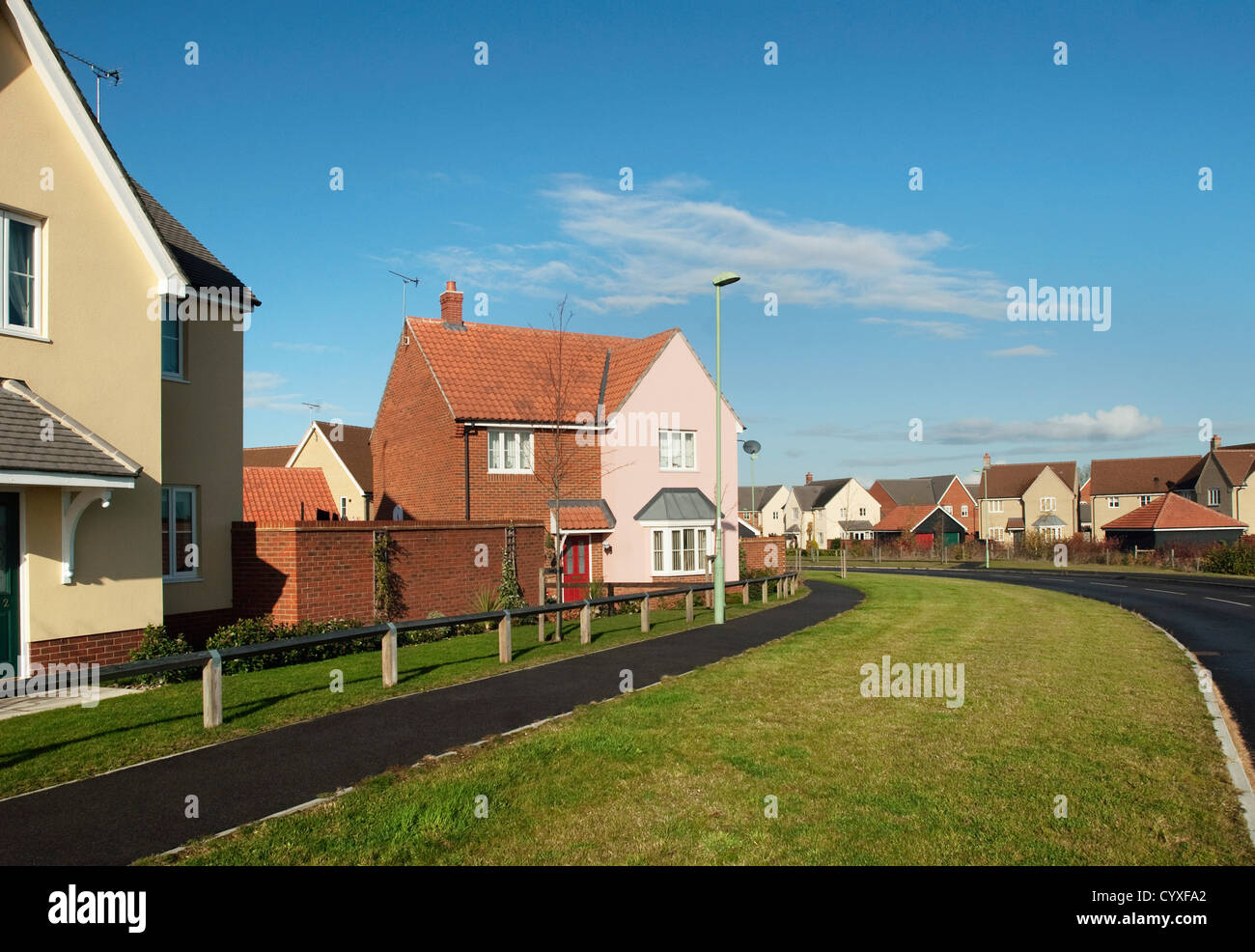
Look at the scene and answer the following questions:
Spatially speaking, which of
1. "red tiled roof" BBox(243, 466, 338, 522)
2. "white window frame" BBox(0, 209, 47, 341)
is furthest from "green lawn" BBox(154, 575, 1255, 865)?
"red tiled roof" BBox(243, 466, 338, 522)

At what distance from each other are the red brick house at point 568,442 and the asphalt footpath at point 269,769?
44.2 feet

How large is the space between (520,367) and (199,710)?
63.6 feet

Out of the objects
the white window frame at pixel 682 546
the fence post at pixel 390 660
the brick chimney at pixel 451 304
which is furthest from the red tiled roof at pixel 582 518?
the fence post at pixel 390 660

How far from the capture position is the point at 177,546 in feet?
55.0

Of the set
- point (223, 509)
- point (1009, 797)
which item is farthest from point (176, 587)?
point (1009, 797)

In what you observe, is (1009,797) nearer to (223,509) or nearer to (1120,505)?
(223,509)

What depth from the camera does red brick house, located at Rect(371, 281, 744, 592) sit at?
2625cm

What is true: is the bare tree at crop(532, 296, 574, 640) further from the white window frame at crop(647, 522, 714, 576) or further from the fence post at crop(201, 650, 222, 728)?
the fence post at crop(201, 650, 222, 728)

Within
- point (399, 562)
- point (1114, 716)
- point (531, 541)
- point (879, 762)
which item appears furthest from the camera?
point (531, 541)

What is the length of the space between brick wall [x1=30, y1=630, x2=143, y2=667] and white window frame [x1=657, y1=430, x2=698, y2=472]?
18729 mm

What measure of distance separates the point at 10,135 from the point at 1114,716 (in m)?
16.3

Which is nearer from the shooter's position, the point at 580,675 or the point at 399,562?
the point at 580,675

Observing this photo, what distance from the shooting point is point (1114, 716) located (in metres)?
9.98

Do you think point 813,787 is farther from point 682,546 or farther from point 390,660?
point 682,546
